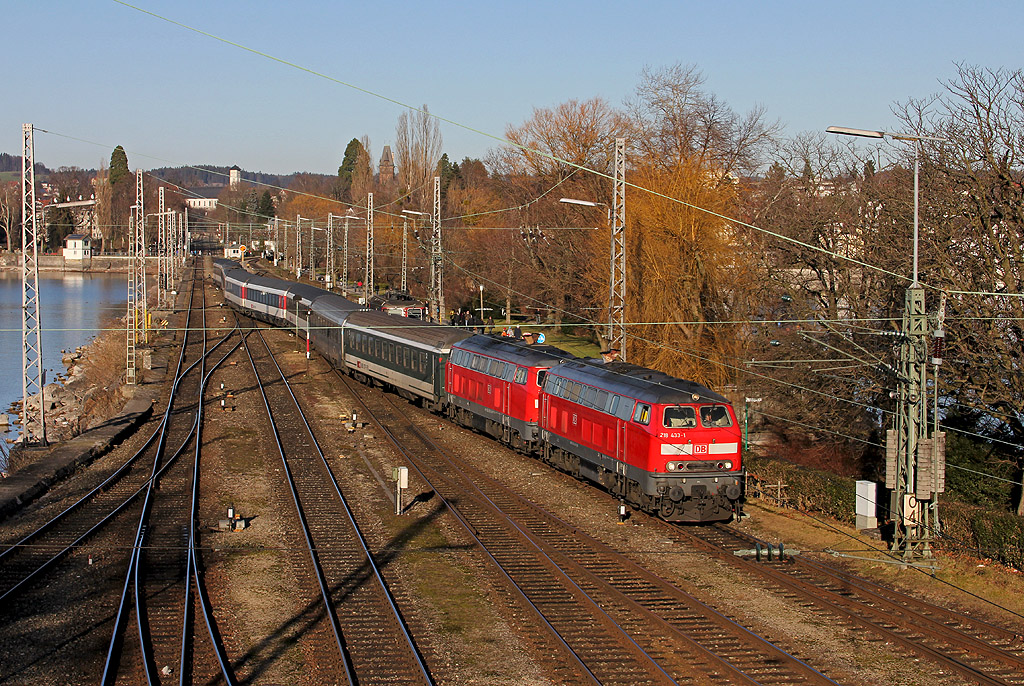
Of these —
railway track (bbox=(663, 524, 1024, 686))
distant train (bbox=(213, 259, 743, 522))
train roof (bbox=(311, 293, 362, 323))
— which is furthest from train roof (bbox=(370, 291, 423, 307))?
railway track (bbox=(663, 524, 1024, 686))

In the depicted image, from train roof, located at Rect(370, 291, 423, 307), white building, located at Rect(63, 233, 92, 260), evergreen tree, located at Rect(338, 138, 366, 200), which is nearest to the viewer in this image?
train roof, located at Rect(370, 291, 423, 307)

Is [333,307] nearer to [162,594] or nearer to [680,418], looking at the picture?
[680,418]

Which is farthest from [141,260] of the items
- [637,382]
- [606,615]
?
[606,615]

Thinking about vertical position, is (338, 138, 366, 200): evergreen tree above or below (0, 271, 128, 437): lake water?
above

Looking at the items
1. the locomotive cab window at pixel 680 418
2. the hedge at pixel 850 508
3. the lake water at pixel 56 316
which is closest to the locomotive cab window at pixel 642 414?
the locomotive cab window at pixel 680 418

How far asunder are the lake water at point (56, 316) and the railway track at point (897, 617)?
1323 inches

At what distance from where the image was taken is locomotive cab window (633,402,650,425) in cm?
2027

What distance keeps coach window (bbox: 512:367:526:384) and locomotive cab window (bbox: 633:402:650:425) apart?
6.85 metres

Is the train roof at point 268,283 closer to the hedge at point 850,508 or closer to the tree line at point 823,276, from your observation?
the tree line at point 823,276

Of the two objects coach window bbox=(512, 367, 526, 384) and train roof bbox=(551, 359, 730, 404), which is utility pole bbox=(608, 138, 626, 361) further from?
coach window bbox=(512, 367, 526, 384)

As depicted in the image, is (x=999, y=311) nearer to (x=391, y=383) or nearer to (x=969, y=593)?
(x=969, y=593)

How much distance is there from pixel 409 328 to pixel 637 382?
17.2 m

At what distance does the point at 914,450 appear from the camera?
18547mm

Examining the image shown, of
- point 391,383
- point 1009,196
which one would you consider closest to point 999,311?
point 1009,196
